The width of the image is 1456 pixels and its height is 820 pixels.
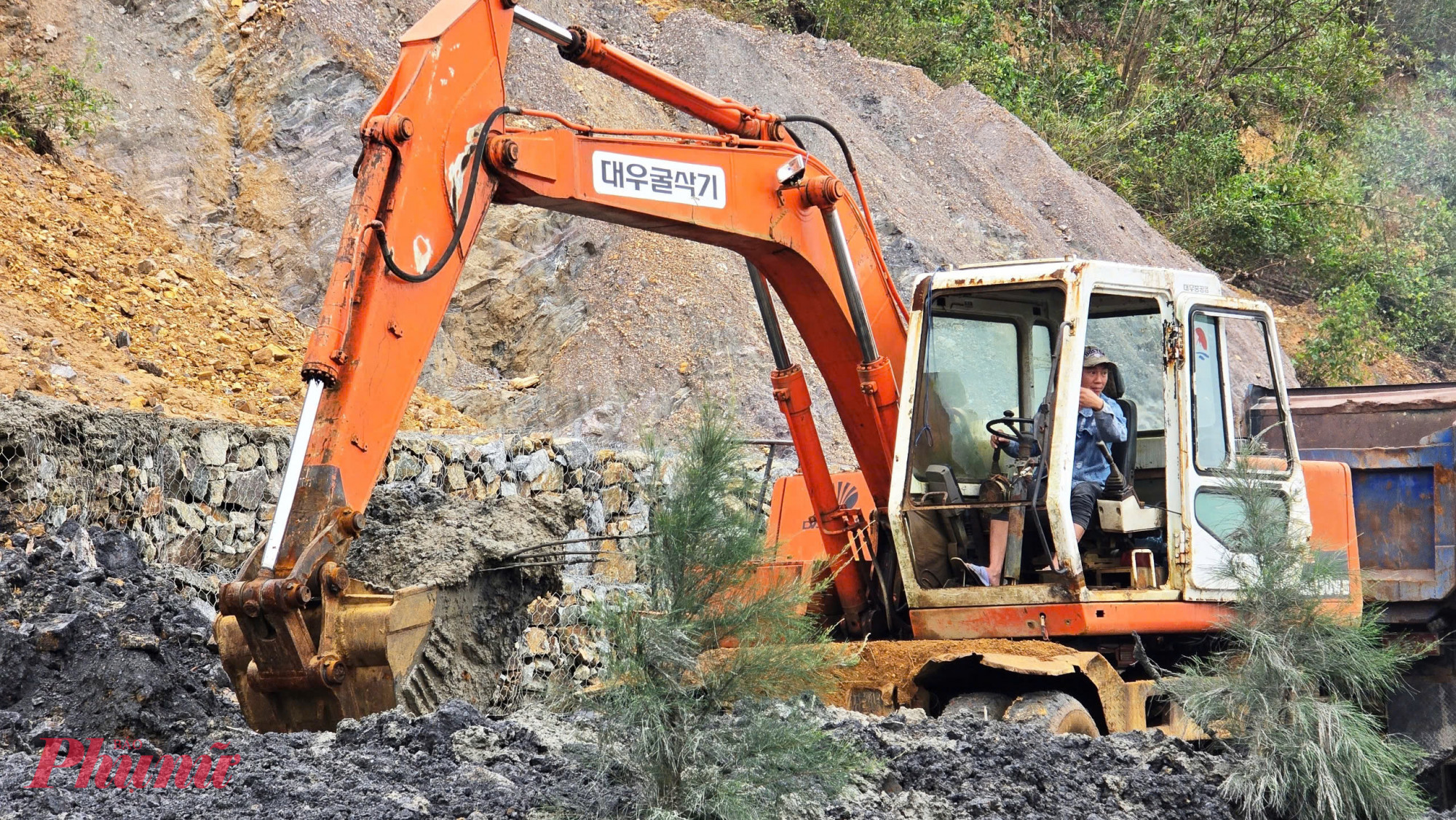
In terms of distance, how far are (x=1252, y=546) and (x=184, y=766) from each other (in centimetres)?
422

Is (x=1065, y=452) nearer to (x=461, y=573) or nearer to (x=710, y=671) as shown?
(x=710, y=671)

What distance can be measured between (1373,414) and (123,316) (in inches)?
374

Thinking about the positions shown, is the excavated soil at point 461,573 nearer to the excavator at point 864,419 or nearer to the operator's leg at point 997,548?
the excavator at point 864,419

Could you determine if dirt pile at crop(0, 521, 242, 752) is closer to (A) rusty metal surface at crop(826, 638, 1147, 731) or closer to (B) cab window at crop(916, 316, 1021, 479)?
(A) rusty metal surface at crop(826, 638, 1147, 731)

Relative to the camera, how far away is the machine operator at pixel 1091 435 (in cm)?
603

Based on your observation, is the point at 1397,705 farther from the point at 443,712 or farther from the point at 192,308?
the point at 192,308

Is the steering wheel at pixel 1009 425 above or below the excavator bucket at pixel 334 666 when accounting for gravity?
above

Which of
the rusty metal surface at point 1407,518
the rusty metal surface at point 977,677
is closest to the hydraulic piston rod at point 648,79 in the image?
the rusty metal surface at point 977,677

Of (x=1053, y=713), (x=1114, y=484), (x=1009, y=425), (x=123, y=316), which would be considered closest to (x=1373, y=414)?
(x=1114, y=484)

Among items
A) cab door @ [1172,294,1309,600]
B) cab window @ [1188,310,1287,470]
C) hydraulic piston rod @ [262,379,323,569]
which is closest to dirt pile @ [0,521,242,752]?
hydraulic piston rod @ [262,379,323,569]

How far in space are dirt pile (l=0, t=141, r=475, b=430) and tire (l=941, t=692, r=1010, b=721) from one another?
633 cm

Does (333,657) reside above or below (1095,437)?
below

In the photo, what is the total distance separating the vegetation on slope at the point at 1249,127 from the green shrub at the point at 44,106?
9988 millimetres

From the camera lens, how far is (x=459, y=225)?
5.07 meters
